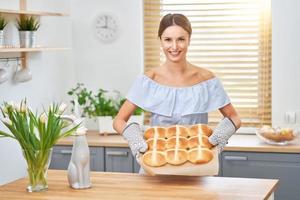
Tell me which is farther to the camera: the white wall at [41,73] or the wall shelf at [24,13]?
the white wall at [41,73]

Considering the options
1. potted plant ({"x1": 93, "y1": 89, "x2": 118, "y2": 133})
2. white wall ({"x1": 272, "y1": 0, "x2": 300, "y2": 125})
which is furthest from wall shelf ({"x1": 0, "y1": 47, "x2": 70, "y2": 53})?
white wall ({"x1": 272, "y1": 0, "x2": 300, "y2": 125})

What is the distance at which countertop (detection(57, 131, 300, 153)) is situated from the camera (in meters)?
4.12

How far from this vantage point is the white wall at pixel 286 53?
4.57m

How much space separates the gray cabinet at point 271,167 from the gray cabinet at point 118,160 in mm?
658

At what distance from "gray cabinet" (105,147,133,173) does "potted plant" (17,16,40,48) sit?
89cm

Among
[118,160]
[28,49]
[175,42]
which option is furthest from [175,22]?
[118,160]

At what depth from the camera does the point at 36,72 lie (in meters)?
4.66

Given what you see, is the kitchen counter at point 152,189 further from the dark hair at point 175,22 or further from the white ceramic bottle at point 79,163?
the dark hair at point 175,22

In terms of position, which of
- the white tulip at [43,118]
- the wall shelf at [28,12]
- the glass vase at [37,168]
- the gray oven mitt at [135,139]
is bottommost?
the glass vase at [37,168]

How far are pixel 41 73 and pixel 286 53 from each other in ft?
5.79

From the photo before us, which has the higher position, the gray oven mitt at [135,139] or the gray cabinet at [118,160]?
the gray oven mitt at [135,139]

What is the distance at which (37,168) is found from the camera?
2785mm

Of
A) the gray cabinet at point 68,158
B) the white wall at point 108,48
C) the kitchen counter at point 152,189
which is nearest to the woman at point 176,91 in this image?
the kitchen counter at point 152,189

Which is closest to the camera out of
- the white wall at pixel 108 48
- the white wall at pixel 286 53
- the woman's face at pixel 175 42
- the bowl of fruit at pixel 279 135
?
the woman's face at pixel 175 42
